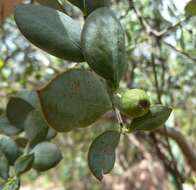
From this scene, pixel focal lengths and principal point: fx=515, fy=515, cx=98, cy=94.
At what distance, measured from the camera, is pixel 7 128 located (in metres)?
0.69

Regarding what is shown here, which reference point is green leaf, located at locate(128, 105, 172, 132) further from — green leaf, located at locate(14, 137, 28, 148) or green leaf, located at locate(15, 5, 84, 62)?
green leaf, located at locate(14, 137, 28, 148)

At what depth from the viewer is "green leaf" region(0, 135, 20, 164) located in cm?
62

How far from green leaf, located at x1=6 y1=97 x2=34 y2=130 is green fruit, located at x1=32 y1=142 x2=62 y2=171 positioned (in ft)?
0.27

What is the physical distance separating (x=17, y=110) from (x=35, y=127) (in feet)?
0.23

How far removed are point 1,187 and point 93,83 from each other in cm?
18

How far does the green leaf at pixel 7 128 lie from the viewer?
0.69m

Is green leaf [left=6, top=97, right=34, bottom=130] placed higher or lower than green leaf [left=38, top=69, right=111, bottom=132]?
lower

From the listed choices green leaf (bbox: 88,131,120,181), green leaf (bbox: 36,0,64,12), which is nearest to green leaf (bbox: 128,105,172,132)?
green leaf (bbox: 88,131,120,181)

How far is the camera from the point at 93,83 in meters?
0.47

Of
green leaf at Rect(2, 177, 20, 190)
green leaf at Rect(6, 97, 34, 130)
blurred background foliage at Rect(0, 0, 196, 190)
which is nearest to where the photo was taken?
green leaf at Rect(2, 177, 20, 190)

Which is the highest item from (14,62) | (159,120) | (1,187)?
(159,120)

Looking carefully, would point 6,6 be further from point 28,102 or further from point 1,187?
point 1,187

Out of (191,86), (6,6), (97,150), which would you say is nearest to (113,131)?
(97,150)

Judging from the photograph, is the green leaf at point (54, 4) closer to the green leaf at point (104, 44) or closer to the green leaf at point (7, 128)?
the green leaf at point (104, 44)
